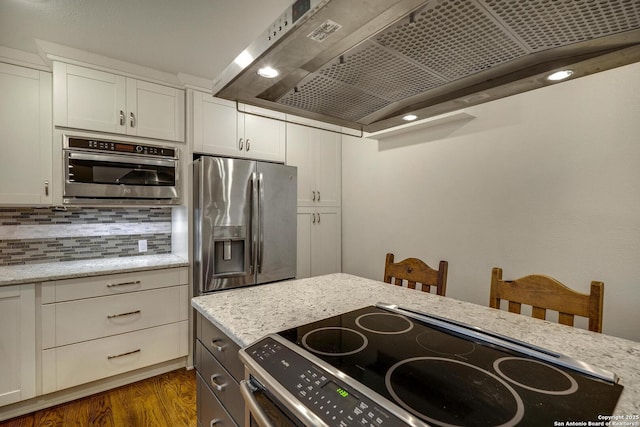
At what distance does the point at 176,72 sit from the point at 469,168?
2515 millimetres

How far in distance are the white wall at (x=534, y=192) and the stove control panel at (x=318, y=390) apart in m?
1.87

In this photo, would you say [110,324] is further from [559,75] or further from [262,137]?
[559,75]

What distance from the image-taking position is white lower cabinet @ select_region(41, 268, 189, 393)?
81.0 inches

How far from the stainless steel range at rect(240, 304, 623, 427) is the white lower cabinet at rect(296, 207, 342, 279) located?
2.18 metres

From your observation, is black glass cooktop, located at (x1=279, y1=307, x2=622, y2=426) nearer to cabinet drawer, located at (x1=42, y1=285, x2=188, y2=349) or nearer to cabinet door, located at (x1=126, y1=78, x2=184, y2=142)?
cabinet drawer, located at (x1=42, y1=285, x2=188, y2=349)

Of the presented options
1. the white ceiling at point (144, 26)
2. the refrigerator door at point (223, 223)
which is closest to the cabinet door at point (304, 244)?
the refrigerator door at point (223, 223)

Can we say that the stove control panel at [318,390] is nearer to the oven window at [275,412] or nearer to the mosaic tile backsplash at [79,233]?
the oven window at [275,412]

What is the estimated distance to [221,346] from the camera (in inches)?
45.3

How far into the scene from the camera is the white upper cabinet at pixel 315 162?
319 centimetres

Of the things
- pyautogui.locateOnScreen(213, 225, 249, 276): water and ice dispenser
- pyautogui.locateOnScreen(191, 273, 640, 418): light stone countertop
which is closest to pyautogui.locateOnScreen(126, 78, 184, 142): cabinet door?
pyautogui.locateOnScreen(213, 225, 249, 276): water and ice dispenser

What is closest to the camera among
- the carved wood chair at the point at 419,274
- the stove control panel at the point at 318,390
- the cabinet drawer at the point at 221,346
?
the stove control panel at the point at 318,390

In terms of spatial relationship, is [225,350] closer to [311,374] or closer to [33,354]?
[311,374]

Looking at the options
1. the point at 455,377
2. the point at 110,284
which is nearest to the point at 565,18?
the point at 455,377

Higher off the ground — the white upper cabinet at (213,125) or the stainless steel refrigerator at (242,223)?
the white upper cabinet at (213,125)
